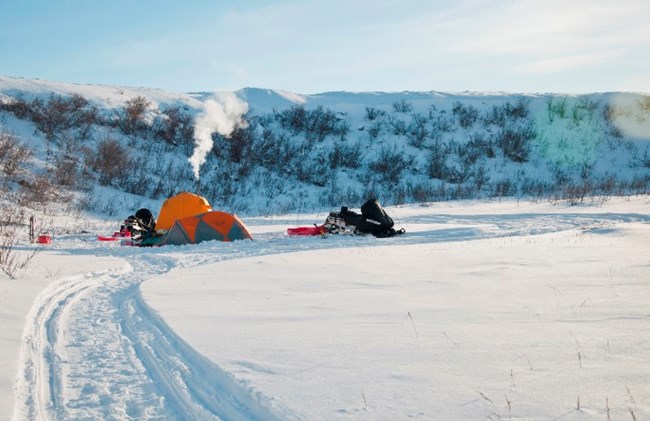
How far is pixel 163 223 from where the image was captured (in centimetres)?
1525

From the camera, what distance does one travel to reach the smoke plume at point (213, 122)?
30067mm

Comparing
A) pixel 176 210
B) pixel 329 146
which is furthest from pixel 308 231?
pixel 329 146

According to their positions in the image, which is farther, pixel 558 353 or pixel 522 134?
pixel 522 134

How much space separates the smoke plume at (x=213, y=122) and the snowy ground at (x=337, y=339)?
20.2 m

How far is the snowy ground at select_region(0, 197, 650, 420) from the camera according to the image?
3.20 m

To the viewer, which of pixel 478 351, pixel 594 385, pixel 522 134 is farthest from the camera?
pixel 522 134

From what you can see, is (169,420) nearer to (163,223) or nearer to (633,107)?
(163,223)

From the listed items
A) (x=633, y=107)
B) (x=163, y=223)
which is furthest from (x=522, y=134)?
(x=163, y=223)

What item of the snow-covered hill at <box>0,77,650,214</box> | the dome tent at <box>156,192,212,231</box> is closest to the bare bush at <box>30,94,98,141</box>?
the snow-covered hill at <box>0,77,650,214</box>

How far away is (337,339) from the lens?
14.6 feet

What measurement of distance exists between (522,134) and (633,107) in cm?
1070

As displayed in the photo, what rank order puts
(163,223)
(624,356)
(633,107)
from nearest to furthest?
(624,356) < (163,223) < (633,107)

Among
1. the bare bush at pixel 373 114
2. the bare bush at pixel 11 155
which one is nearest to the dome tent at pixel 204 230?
the bare bush at pixel 11 155

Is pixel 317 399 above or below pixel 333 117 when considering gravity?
below
